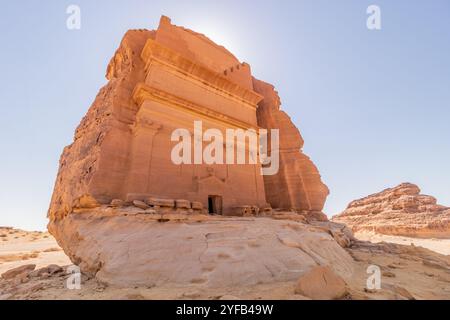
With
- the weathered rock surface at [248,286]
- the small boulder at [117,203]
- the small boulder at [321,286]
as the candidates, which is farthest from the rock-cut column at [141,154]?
the small boulder at [321,286]

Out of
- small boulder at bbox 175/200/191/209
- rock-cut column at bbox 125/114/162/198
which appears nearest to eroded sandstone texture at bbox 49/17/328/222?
rock-cut column at bbox 125/114/162/198

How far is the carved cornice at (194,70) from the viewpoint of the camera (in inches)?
407

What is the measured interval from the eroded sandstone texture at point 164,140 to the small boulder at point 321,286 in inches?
232

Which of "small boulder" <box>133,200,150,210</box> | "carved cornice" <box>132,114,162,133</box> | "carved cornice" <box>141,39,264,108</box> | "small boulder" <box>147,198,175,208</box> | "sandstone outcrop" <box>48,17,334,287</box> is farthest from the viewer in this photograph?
"carved cornice" <box>141,39,264,108</box>

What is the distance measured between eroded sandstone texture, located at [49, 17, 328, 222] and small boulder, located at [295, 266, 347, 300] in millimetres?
5899

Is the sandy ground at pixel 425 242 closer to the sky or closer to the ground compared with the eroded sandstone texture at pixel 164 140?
closer to the ground

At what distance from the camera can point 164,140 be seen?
926 centimetres

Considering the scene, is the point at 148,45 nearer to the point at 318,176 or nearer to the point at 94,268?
the point at 94,268

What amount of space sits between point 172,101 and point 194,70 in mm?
2756

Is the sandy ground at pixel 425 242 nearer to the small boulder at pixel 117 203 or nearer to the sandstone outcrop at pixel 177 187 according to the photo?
the sandstone outcrop at pixel 177 187

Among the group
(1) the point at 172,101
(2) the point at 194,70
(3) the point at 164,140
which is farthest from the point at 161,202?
(2) the point at 194,70

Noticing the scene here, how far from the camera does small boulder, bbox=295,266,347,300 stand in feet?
9.30

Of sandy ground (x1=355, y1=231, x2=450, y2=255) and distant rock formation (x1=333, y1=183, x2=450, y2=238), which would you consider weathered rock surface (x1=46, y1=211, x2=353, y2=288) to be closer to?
sandy ground (x1=355, y1=231, x2=450, y2=255)
